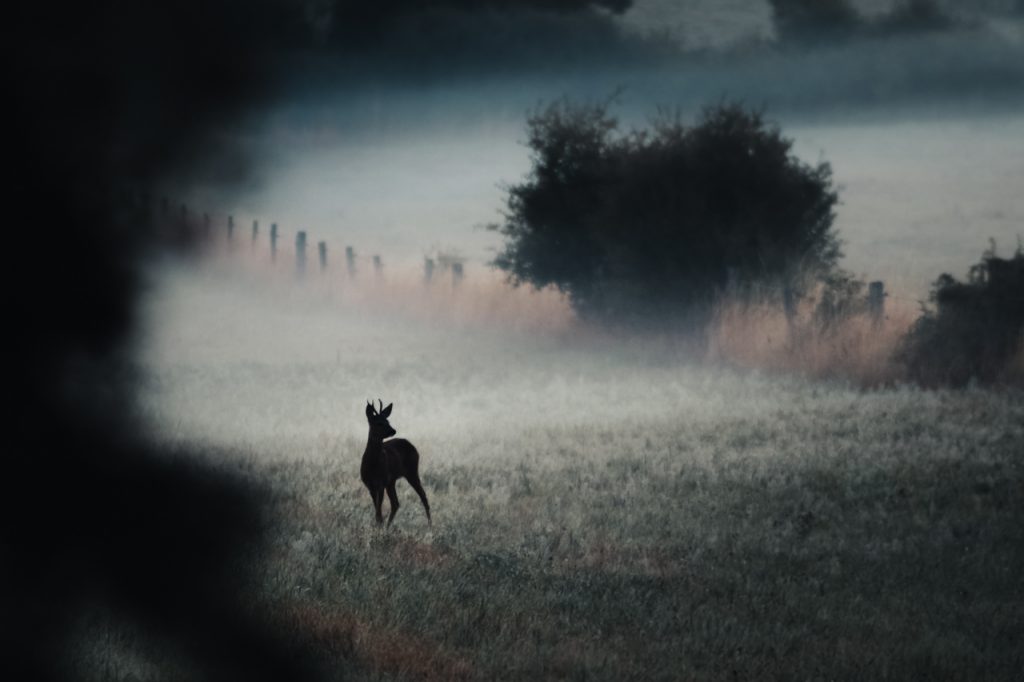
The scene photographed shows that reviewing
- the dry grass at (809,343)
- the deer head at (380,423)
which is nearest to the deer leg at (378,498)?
the deer head at (380,423)

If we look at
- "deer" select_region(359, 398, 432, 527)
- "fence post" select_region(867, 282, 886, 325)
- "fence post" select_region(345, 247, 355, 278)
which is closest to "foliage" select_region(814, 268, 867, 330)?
"fence post" select_region(867, 282, 886, 325)

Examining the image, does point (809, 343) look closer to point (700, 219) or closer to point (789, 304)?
point (789, 304)

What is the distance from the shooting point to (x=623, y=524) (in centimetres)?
804

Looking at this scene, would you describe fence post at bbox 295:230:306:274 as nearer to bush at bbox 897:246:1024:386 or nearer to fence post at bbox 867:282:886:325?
fence post at bbox 867:282:886:325

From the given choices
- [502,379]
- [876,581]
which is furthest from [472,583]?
[502,379]

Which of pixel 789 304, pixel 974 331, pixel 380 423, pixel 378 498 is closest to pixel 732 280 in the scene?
pixel 789 304

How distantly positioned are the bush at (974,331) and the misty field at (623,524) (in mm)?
1274

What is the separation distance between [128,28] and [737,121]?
21500 millimetres

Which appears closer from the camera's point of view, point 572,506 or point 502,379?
point 572,506

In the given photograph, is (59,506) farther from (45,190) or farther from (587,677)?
(587,677)

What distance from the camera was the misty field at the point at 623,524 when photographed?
14.0 feet

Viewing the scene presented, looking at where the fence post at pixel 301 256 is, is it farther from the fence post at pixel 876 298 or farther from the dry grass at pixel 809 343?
the fence post at pixel 876 298

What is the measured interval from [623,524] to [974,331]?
9.74 m

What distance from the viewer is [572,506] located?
340 inches
